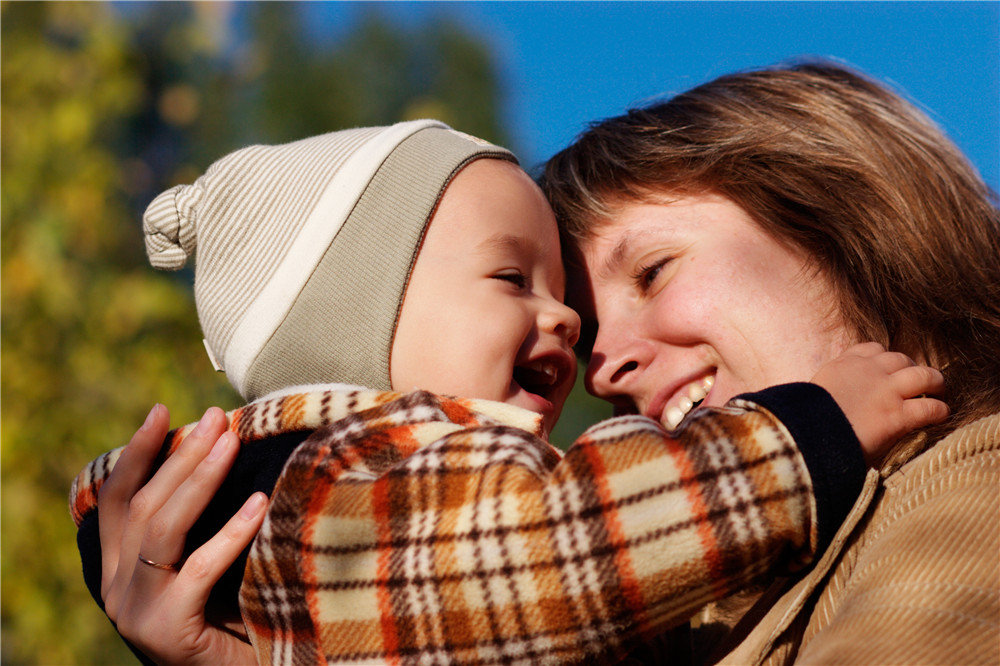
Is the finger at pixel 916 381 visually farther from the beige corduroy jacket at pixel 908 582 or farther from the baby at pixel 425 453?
the beige corduroy jacket at pixel 908 582

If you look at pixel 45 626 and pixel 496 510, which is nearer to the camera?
pixel 496 510

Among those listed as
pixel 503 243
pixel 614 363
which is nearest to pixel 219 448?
pixel 503 243

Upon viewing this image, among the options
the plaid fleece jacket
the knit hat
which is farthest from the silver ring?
the knit hat

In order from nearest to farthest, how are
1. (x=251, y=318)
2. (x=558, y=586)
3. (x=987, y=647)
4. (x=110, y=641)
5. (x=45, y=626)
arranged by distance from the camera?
(x=987, y=647)
(x=558, y=586)
(x=251, y=318)
(x=45, y=626)
(x=110, y=641)

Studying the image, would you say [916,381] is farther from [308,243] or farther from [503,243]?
[308,243]

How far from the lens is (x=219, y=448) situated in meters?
1.83

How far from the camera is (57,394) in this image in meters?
4.31

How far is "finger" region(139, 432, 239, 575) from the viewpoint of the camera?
1.81 metres

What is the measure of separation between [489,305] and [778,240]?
0.88 meters

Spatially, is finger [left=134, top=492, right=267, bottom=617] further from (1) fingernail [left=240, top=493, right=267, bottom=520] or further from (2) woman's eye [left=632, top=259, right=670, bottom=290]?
(2) woman's eye [left=632, top=259, right=670, bottom=290]

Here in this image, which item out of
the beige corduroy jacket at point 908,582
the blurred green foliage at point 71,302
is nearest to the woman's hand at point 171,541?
the beige corduroy jacket at point 908,582

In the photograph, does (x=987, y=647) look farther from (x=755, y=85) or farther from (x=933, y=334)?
(x=755, y=85)

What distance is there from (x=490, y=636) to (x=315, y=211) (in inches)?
46.5

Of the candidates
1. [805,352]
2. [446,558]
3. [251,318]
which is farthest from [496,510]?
[805,352]
